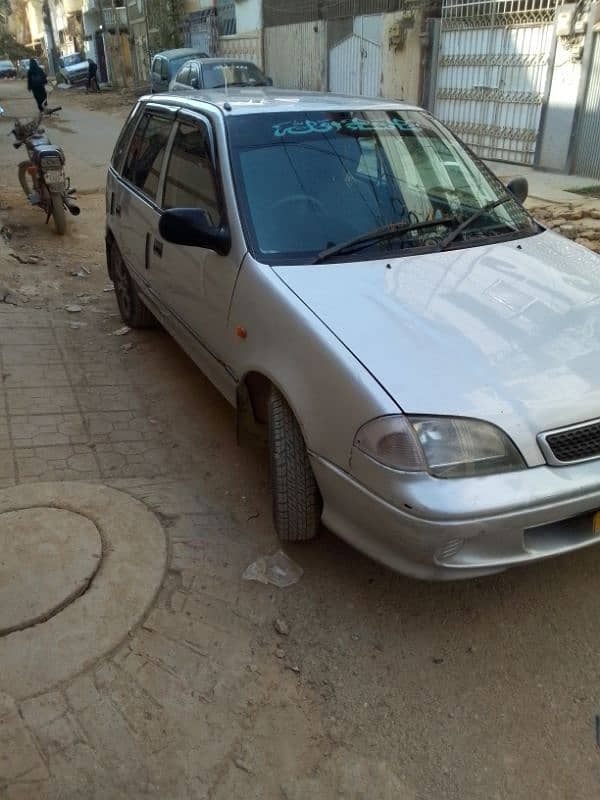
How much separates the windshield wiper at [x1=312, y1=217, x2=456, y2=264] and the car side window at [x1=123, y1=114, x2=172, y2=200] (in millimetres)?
1722

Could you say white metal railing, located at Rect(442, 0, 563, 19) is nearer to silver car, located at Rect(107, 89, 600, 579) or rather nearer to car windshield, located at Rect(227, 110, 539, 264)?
silver car, located at Rect(107, 89, 600, 579)

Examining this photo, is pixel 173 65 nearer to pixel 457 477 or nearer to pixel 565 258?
pixel 565 258

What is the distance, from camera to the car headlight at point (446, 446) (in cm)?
223

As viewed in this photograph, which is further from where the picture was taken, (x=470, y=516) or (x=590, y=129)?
(x=590, y=129)

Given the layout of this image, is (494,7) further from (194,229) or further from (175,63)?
(194,229)

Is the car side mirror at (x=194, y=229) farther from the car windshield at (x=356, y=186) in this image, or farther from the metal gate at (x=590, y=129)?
the metal gate at (x=590, y=129)

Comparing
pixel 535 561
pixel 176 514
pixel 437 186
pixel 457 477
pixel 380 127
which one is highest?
pixel 380 127

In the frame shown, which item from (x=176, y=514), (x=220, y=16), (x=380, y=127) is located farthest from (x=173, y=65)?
(x=176, y=514)

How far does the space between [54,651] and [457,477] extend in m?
1.57

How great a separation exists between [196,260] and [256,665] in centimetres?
206

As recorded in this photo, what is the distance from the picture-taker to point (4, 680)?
2.35m

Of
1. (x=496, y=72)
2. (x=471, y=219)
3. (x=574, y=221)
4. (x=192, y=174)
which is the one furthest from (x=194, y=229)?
(x=496, y=72)

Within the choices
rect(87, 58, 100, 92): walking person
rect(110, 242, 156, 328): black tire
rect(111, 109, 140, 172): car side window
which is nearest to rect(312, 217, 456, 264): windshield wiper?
rect(110, 242, 156, 328): black tire

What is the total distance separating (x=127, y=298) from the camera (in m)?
5.49
